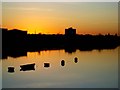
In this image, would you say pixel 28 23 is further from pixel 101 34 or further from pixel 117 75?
pixel 117 75

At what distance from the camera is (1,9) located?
5039mm

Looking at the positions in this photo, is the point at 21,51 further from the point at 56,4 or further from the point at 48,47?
the point at 56,4

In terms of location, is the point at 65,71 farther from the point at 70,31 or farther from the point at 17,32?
the point at 17,32

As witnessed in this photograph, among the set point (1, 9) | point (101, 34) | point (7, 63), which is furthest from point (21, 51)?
point (101, 34)

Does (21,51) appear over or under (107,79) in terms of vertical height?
over

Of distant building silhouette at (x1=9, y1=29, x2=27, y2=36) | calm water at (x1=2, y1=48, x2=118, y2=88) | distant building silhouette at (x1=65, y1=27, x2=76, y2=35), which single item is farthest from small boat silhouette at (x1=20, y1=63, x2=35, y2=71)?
distant building silhouette at (x1=65, y1=27, x2=76, y2=35)

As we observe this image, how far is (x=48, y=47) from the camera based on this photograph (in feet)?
16.6

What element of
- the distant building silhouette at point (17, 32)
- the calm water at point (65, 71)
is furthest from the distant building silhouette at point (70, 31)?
the distant building silhouette at point (17, 32)

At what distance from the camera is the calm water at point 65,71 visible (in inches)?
199

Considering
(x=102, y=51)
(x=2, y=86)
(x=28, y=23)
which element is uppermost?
(x=28, y=23)

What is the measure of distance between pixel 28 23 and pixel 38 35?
0.59ft

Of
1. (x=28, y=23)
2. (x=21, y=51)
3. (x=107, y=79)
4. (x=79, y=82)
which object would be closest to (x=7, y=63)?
(x=21, y=51)

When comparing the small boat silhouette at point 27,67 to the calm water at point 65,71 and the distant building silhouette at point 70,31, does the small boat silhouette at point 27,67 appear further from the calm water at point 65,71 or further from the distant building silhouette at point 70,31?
the distant building silhouette at point 70,31

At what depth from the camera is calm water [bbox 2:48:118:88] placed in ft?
16.5
